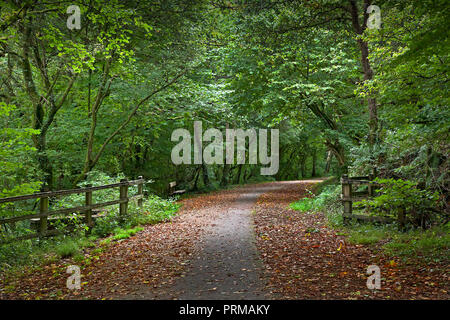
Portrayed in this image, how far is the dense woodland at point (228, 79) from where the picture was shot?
7.17 metres

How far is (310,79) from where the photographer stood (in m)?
14.9

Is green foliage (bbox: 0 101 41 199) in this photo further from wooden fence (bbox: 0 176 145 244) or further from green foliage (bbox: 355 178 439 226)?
green foliage (bbox: 355 178 439 226)

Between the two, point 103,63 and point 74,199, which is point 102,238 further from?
point 103,63

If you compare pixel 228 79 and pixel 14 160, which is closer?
pixel 14 160

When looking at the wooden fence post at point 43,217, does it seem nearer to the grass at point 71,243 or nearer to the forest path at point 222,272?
the grass at point 71,243

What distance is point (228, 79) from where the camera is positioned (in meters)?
18.4

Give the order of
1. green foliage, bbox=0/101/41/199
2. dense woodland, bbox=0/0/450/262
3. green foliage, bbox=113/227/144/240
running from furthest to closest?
1. green foliage, bbox=113/227/144/240
2. green foliage, bbox=0/101/41/199
3. dense woodland, bbox=0/0/450/262

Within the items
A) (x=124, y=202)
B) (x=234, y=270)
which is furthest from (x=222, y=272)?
(x=124, y=202)

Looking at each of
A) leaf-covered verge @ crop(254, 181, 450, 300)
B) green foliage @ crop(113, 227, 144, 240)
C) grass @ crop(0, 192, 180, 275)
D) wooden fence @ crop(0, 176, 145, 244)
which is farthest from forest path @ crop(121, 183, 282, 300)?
wooden fence @ crop(0, 176, 145, 244)

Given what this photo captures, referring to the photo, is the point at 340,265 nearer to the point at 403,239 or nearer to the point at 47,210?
the point at 403,239

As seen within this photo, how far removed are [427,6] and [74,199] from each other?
1034 centimetres

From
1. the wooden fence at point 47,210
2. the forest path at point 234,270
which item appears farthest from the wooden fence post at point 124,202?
the forest path at point 234,270

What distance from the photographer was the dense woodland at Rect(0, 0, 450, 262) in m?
7.17

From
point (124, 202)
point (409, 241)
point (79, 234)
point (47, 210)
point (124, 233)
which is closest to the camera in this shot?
point (409, 241)
